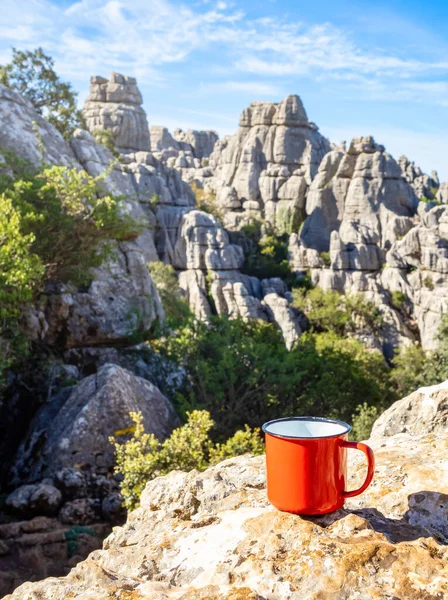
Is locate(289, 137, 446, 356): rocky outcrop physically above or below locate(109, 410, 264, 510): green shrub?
above

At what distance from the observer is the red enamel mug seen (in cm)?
178

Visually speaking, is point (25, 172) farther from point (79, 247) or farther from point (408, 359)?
point (408, 359)

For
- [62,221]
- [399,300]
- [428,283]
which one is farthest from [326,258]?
[62,221]

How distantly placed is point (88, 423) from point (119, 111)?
175 ft

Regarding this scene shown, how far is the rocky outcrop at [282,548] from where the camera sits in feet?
4.98

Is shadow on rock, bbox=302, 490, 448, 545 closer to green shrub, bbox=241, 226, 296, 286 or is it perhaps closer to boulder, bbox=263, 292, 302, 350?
boulder, bbox=263, 292, 302, 350

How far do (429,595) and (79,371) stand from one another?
10.4 metres

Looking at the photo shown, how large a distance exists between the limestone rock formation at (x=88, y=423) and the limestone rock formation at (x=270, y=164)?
131 feet

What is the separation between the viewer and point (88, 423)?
A: 7777 millimetres

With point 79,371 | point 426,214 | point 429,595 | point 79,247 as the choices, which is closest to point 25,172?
point 79,247

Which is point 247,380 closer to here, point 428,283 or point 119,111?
point 428,283

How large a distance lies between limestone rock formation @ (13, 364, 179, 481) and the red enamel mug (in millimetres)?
6249

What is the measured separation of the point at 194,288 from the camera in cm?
3981

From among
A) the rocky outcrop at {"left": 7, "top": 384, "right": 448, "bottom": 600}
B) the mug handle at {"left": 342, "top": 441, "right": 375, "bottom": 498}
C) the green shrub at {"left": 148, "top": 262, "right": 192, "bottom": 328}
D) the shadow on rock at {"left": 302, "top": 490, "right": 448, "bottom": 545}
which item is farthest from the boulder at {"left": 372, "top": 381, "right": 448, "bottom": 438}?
the green shrub at {"left": 148, "top": 262, "right": 192, "bottom": 328}
